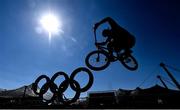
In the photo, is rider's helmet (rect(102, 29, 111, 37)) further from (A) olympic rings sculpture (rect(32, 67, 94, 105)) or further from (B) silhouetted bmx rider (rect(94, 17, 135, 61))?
(A) olympic rings sculpture (rect(32, 67, 94, 105))

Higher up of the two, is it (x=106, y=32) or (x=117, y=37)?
(x=106, y=32)

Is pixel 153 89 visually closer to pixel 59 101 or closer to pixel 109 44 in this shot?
pixel 59 101

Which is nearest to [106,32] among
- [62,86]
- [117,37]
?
[117,37]

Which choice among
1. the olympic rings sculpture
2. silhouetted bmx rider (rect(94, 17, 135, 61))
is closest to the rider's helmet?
silhouetted bmx rider (rect(94, 17, 135, 61))

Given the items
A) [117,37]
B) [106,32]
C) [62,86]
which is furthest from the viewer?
[62,86]

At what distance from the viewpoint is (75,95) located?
17531 mm

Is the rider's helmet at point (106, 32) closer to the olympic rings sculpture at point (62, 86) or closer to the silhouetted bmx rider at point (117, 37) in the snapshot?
the silhouetted bmx rider at point (117, 37)

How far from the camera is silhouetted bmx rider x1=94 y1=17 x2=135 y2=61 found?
12.6m

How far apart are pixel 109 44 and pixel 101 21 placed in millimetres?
1949

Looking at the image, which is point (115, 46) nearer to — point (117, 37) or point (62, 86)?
point (117, 37)

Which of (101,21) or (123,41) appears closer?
(123,41)

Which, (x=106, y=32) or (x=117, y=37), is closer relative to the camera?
(x=117, y=37)

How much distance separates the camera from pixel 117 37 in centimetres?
1276

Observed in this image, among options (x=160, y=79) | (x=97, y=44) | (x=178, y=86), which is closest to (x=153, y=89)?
(x=178, y=86)
